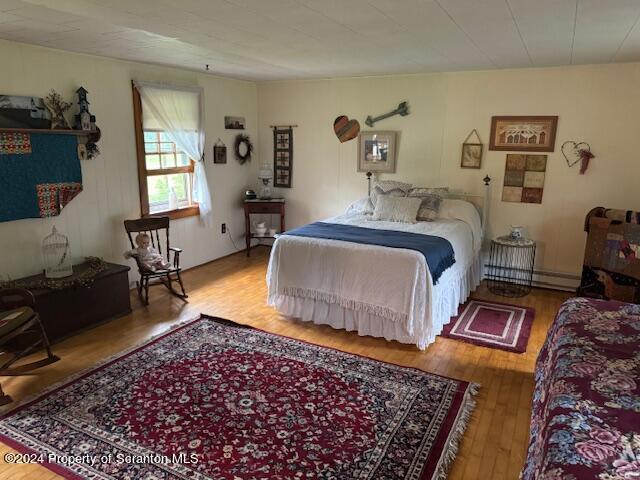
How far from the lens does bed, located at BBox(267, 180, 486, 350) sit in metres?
3.39

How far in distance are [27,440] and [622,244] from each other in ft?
14.8

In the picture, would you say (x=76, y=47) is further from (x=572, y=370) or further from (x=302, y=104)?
(x=572, y=370)

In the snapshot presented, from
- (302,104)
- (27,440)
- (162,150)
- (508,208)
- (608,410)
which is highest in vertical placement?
(302,104)

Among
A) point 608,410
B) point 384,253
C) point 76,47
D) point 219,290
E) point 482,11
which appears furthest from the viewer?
point 219,290

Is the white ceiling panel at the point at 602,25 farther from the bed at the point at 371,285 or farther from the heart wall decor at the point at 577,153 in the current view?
the bed at the point at 371,285

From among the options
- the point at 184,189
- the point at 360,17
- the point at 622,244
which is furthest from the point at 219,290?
the point at 622,244

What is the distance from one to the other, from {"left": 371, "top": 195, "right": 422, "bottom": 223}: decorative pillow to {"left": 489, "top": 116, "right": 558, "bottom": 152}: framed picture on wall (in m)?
1.13

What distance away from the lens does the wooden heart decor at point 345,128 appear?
18.0 ft

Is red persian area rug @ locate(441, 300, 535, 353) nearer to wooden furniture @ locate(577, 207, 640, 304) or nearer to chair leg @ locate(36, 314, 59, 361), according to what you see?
wooden furniture @ locate(577, 207, 640, 304)

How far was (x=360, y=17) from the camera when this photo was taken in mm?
2664

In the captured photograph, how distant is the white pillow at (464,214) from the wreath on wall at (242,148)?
2743mm

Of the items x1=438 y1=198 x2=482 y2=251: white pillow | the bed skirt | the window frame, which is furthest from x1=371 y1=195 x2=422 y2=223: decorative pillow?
the window frame

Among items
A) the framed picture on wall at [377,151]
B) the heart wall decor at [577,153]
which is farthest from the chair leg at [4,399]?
the heart wall decor at [577,153]

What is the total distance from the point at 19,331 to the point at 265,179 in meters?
3.70
